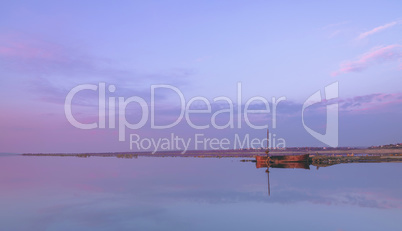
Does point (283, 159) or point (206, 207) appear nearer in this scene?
point (206, 207)

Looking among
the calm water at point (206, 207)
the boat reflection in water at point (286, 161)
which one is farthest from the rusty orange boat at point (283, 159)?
the calm water at point (206, 207)

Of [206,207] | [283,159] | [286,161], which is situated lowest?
[206,207]

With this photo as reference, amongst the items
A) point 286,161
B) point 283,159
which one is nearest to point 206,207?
point 286,161

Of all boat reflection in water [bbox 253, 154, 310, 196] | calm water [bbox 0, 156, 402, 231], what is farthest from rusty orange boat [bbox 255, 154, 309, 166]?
calm water [bbox 0, 156, 402, 231]

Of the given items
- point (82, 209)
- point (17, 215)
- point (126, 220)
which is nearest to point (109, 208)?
point (82, 209)

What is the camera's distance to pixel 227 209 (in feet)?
90.9

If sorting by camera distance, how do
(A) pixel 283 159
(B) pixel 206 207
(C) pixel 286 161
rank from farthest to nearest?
(A) pixel 283 159 < (C) pixel 286 161 < (B) pixel 206 207

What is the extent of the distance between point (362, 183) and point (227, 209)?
80.5ft

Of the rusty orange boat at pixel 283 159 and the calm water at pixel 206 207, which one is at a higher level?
the rusty orange boat at pixel 283 159

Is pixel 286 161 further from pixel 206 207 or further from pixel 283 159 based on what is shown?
pixel 206 207

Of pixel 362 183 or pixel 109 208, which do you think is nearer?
pixel 109 208

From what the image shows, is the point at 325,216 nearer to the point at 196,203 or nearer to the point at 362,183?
the point at 196,203

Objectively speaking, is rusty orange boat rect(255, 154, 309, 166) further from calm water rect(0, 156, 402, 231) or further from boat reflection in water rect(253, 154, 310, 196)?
calm water rect(0, 156, 402, 231)

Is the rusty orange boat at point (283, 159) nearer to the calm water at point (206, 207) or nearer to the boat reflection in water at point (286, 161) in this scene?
the boat reflection in water at point (286, 161)
